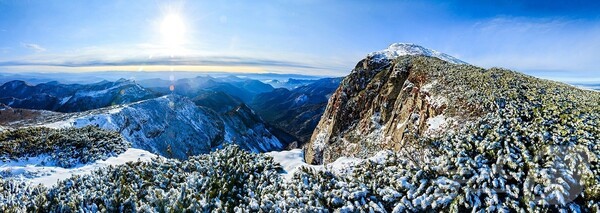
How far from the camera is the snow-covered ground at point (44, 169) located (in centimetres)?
1730

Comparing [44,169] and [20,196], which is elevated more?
[20,196]

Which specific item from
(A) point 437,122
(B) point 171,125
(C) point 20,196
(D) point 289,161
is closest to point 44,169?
(C) point 20,196

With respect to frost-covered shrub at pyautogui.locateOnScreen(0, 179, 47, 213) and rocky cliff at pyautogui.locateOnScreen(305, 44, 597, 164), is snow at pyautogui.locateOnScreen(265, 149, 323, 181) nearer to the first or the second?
rocky cliff at pyautogui.locateOnScreen(305, 44, 597, 164)

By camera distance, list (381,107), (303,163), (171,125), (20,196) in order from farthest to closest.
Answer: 1. (171,125)
2. (381,107)
3. (303,163)
4. (20,196)

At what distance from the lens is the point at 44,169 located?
18.8 metres

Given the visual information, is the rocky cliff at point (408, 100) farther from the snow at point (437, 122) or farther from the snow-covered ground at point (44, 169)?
the snow-covered ground at point (44, 169)

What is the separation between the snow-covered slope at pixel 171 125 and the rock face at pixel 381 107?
14572 mm

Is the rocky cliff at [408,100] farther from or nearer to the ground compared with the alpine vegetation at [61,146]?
farther from the ground

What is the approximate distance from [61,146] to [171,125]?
3067 inches

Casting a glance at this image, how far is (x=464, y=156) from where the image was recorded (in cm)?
1183

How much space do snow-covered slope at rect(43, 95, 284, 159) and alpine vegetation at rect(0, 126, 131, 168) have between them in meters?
19.5

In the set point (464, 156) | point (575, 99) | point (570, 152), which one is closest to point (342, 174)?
point (464, 156)

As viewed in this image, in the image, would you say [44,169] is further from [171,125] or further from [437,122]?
[171,125]

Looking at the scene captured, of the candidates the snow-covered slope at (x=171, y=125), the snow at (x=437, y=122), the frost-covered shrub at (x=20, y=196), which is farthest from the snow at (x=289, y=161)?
the snow-covered slope at (x=171, y=125)
